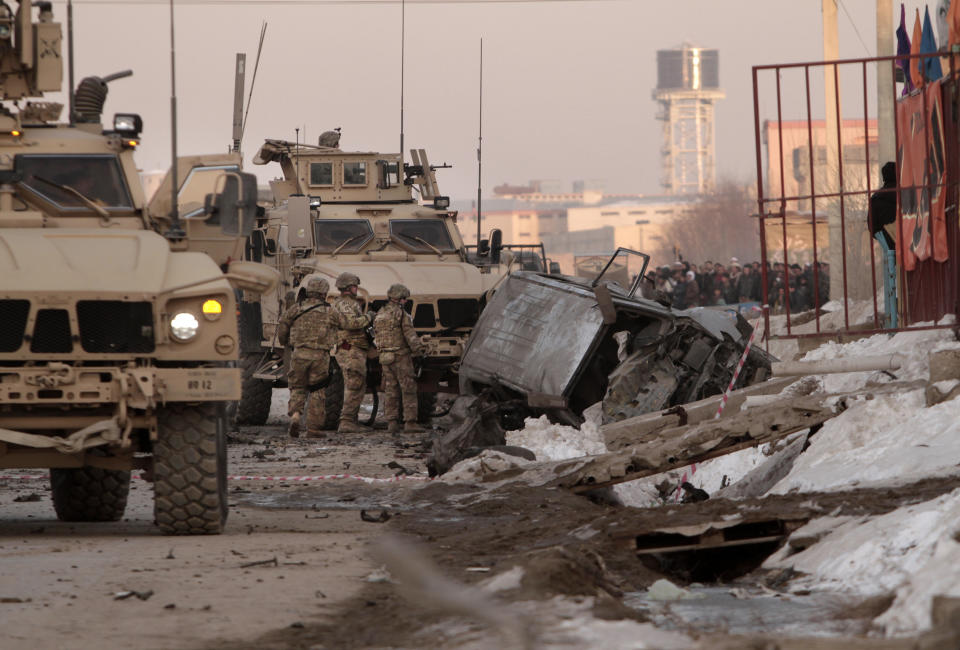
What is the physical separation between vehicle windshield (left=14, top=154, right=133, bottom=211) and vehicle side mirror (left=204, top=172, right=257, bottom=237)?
723 millimetres

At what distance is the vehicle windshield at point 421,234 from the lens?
17.6 m

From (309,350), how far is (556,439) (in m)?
3.91

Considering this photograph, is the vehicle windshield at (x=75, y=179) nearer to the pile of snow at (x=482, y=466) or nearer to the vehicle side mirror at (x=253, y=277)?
the vehicle side mirror at (x=253, y=277)

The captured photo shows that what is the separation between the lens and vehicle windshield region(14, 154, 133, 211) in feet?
29.1

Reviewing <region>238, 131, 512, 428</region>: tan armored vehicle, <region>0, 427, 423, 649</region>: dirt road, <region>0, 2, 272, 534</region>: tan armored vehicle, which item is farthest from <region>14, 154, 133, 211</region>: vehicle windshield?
<region>238, 131, 512, 428</region>: tan armored vehicle

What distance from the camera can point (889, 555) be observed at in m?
5.84

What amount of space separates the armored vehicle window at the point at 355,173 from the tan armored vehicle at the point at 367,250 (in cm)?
1

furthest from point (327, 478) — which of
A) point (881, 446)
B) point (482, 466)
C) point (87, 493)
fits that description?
point (881, 446)

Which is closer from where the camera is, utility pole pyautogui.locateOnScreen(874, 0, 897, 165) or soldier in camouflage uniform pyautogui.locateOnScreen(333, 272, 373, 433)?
soldier in camouflage uniform pyautogui.locateOnScreen(333, 272, 373, 433)

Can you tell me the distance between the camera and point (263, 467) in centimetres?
1273

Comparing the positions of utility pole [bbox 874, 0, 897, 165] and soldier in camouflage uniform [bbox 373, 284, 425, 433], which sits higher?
utility pole [bbox 874, 0, 897, 165]

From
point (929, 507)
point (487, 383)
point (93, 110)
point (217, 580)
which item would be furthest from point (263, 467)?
point (929, 507)

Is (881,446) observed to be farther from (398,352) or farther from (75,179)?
(398,352)

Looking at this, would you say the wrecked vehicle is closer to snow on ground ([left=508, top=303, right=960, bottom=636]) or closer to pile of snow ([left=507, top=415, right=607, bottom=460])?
pile of snow ([left=507, top=415, right=607, bottom=460])
